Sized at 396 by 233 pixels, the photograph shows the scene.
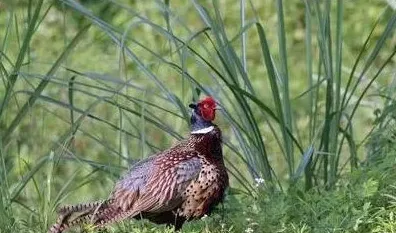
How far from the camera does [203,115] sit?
516cm

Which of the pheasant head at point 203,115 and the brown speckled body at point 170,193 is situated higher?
the pheasant head at point 203,115

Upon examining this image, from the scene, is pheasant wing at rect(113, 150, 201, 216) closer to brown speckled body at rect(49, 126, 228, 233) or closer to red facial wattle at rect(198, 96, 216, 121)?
brown speckled body at rect(49, 126, 228, 233)

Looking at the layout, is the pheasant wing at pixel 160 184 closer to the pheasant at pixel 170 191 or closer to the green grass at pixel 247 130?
the pheasant at pixel 170 191

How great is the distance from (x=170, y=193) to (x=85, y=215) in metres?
0.33

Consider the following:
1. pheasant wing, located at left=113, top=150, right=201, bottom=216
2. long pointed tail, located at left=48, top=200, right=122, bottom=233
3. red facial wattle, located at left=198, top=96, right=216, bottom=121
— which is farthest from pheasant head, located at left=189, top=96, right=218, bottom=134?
long pointed tail, located at left=48, top=200, right=122, bottom=233

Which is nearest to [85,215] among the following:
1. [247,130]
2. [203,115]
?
[203,115]

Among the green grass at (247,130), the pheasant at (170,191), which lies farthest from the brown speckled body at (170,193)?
the green grass at (247,130)

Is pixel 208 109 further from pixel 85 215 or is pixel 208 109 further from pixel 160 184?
pixel 85 215

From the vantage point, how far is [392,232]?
468cm

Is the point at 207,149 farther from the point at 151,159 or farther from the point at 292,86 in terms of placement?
the point at 292,86

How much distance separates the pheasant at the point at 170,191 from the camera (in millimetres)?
4977

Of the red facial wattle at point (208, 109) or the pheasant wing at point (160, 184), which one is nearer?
the pheasant wing at point (160, 184)

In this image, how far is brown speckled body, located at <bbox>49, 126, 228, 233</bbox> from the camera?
4.98 metres

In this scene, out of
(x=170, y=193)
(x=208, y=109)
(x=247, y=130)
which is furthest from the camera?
(x=247, y=130)
